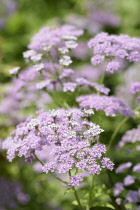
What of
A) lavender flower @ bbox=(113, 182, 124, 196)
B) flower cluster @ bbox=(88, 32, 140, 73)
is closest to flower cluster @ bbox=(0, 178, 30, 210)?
lavender flower @ bbox=(113, 182, 124, 196)

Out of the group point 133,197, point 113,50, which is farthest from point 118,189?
point 113,50

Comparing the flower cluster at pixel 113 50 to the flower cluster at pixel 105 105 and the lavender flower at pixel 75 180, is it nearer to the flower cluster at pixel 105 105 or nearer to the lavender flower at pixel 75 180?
the flower cluster at pixel 105 105

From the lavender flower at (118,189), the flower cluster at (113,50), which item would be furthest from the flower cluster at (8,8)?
the lavender flower at (118,189)

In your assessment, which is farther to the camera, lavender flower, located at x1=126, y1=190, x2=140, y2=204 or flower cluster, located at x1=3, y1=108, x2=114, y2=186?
lavender flower, located at x1=126, y1=190, x2=140, y2=204

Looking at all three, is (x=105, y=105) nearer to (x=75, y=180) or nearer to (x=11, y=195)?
(x=75, y=180)

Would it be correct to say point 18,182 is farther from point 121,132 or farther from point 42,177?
point 121,132

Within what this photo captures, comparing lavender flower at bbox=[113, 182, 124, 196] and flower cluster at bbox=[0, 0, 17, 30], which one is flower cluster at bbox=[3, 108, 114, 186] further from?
flower cluster at bbox=[0, 0, 17, 30]
